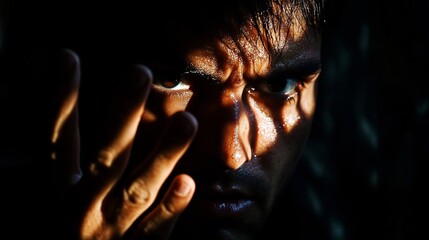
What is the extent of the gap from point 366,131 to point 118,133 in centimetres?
125

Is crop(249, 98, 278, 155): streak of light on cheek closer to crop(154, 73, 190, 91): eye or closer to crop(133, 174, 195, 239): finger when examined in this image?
crop(154, 73, 190, 91): eye

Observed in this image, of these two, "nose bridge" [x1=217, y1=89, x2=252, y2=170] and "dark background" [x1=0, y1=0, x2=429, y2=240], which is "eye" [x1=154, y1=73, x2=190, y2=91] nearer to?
"nose bridge" [x1=217, y1=89, x2=252, y2=170]

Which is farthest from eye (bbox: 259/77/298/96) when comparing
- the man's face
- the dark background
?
the dark background

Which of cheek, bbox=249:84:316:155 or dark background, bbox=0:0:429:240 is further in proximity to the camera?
dark background, bbox=0:0:429:240

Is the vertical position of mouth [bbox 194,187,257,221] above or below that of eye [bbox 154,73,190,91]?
below


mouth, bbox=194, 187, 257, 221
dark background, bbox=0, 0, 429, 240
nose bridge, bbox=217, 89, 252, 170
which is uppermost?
nose bridge, bbox=217, 89, 252, 170

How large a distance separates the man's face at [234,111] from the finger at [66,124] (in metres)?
0.23

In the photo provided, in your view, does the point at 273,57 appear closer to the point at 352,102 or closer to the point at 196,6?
the point at 196,6

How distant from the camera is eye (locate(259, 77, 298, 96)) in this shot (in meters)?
1.08

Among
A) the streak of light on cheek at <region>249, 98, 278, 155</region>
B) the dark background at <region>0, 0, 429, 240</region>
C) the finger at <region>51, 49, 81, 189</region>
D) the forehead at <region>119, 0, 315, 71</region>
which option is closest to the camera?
the finger at <region>51, 49, 81, 189</region>

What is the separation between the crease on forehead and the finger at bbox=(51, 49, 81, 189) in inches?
10.0

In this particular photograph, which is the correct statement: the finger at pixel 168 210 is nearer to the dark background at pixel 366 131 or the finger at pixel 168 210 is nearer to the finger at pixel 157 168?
the finger at pixel 157 168

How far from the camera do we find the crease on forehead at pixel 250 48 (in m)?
0.97

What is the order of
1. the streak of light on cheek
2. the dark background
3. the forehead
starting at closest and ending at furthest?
1. the forehead
2. the streak of light on cheek
3. the dark background
